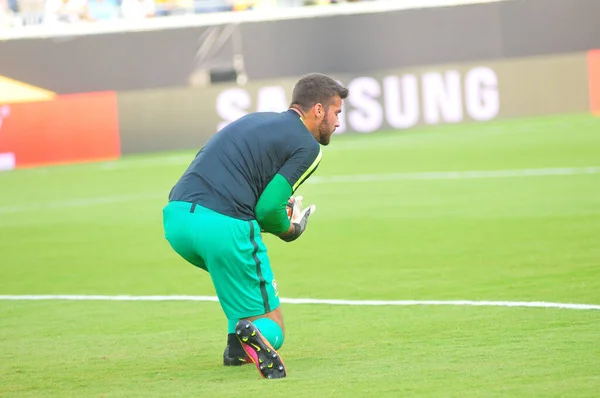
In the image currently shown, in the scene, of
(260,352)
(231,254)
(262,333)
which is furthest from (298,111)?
(260,352)

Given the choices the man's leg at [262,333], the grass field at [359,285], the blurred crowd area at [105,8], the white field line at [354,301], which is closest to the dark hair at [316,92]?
the man's leg at [262,333]

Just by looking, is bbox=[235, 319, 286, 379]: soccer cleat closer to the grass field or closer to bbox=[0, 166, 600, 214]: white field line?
the grass field

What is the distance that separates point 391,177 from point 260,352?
12.1m

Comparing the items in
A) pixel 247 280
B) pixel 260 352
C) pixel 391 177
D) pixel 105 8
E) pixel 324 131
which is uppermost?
pixel 105 8

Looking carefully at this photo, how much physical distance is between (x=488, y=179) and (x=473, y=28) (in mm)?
10862

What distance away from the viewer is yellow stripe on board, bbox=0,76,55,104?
2525cm

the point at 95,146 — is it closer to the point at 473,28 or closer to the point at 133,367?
the point at 473,28

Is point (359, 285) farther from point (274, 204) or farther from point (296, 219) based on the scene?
point (274, 204)

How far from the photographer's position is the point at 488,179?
1722cm

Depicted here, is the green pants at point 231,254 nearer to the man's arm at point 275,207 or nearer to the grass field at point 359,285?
the man's arm at point 275,207

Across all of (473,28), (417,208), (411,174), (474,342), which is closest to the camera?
(474,342)

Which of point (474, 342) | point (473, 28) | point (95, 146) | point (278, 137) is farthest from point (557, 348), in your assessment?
point (473, 28)

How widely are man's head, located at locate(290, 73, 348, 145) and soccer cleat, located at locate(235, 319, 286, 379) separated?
122cm

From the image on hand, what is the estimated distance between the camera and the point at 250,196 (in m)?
6.78
